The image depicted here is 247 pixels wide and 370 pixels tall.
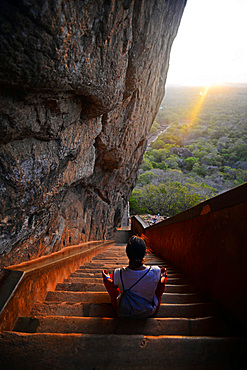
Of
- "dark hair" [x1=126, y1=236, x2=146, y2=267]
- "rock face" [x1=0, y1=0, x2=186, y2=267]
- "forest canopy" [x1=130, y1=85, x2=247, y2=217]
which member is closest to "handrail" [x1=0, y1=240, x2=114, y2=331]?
"rock face" [x1=0, y1=0, x2=186, y2=267]

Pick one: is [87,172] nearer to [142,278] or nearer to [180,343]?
[142,278]

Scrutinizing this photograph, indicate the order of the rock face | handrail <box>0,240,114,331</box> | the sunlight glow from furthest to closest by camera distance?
1. the sunlight glow
2. the rock face
3. handrail <box>0,240,114,331</box>

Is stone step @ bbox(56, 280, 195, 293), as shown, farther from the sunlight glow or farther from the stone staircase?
the sunlight glow

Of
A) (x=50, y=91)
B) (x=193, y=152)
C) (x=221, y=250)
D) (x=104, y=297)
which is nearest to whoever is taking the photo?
(x=221, y=250)

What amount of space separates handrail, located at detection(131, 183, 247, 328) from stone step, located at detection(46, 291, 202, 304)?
0.59 feet

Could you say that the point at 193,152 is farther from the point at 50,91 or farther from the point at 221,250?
the point at 221,250

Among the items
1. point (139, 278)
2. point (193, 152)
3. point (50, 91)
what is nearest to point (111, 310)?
point (139, 278)

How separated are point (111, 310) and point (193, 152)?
192 ft

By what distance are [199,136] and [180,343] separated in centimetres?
7304

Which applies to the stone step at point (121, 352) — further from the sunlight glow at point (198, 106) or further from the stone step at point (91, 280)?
the sunlight glow at point (198, 106)

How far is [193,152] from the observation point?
5753 cm

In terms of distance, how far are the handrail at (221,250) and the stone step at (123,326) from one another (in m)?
0.26

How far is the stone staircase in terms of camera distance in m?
1.75

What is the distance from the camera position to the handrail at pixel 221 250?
2094 mm
